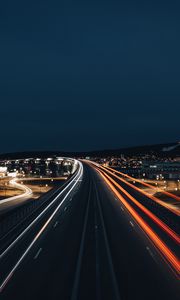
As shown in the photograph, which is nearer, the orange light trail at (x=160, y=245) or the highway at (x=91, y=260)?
the highway at (x=91, y=260)

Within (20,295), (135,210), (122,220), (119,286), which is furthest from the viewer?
(135,210)

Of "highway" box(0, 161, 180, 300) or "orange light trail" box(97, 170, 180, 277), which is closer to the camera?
"highway" box(0, 161, 180, 300)

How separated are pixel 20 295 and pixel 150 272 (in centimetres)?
835

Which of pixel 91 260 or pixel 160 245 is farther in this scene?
pixel 160 245

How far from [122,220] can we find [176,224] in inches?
308

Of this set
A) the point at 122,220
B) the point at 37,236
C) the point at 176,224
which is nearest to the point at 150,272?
the point at 37,236

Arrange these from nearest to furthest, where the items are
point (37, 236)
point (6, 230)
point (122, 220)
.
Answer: point (37, 236) < point (6, 230) < point (122, 220)

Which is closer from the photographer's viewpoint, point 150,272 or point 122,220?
point 150,272

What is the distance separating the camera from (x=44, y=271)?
2655 cm

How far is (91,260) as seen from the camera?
30.1 metres

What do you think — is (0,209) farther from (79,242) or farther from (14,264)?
(14,264)

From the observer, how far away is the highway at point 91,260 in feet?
73.1

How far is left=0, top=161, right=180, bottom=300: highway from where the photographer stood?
2228cm

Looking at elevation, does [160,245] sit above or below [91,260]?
above
